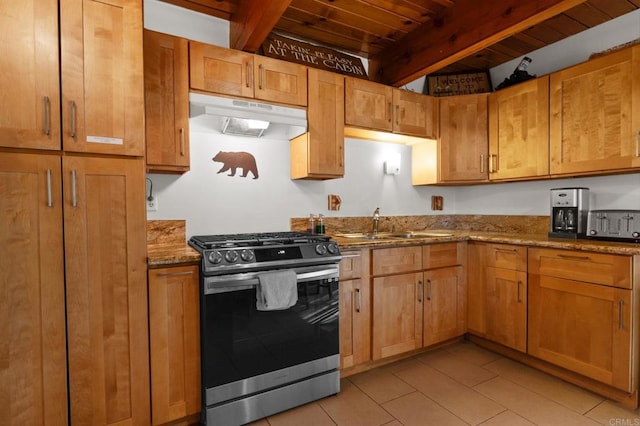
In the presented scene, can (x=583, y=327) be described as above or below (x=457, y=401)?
above

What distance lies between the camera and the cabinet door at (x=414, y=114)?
276cm

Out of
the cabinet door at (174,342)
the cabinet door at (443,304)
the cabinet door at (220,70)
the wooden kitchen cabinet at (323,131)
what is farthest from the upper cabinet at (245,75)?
the cabinet door at (443,304)

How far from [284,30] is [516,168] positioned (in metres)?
2.24

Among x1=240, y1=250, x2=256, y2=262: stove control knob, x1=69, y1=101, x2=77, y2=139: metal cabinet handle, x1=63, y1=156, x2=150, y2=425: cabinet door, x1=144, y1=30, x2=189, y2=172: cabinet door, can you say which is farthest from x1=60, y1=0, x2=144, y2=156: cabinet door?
x1=240, y1=250, x2=256, y2=262: stove control knob

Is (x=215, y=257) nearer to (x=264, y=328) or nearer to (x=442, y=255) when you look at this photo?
(x=264, y=328)

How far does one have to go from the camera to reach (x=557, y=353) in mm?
2193

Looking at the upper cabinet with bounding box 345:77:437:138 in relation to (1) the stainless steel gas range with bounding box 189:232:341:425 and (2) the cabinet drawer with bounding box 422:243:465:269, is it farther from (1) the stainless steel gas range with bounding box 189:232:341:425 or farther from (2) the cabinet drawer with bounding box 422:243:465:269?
(1) the stainless steel gas range with bounding box 189:232:341:425

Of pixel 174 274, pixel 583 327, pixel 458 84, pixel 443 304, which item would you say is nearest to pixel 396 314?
pixel 443 304

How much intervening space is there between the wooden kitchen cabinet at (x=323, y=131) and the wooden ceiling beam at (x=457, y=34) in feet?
2.16

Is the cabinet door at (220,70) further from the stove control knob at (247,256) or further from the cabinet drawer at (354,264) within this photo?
the cabinet drawer at (354,264)

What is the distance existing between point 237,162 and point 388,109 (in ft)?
4.35

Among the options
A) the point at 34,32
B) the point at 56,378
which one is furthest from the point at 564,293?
the point at 34,32

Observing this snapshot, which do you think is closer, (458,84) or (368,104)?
(368,104)

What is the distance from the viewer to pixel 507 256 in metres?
2.49
